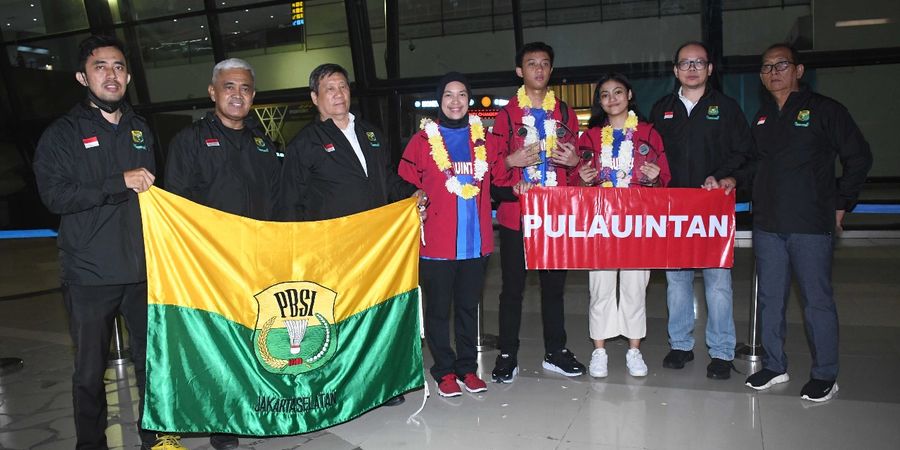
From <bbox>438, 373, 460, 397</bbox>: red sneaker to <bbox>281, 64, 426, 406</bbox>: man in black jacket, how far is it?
116 centimetres

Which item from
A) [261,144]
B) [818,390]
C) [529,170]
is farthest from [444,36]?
[818,390]

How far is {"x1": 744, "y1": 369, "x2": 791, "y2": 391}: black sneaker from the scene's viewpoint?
4.33m

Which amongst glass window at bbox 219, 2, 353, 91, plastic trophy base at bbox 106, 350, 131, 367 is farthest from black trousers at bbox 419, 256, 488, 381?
glass window at bbox 219, 2, 353, 91

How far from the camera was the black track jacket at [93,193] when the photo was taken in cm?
321

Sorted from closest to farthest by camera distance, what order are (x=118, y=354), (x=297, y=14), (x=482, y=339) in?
(x=118, y=354), (x=482, y=339), (x=297, y=14)

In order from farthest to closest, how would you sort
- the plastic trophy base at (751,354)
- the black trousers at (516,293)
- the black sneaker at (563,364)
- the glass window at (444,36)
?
the glass window at (444,36) → the plastic trophy base at (751,354) → the black sneaker at (563,364) → the black trousers at (516,293)

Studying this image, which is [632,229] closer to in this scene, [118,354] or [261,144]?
[261,144]

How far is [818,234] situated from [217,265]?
3.30 m

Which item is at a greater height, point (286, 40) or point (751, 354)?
point (286, 40)

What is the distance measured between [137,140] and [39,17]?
9.70m

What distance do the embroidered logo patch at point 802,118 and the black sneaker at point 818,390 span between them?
149cm

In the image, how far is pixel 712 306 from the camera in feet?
15.3

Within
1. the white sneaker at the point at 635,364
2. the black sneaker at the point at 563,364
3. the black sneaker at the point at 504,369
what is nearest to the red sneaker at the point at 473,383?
the black sneaker at the point at 504,369

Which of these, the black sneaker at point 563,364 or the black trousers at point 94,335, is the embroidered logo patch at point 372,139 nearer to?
the black trousers at point 94,335
